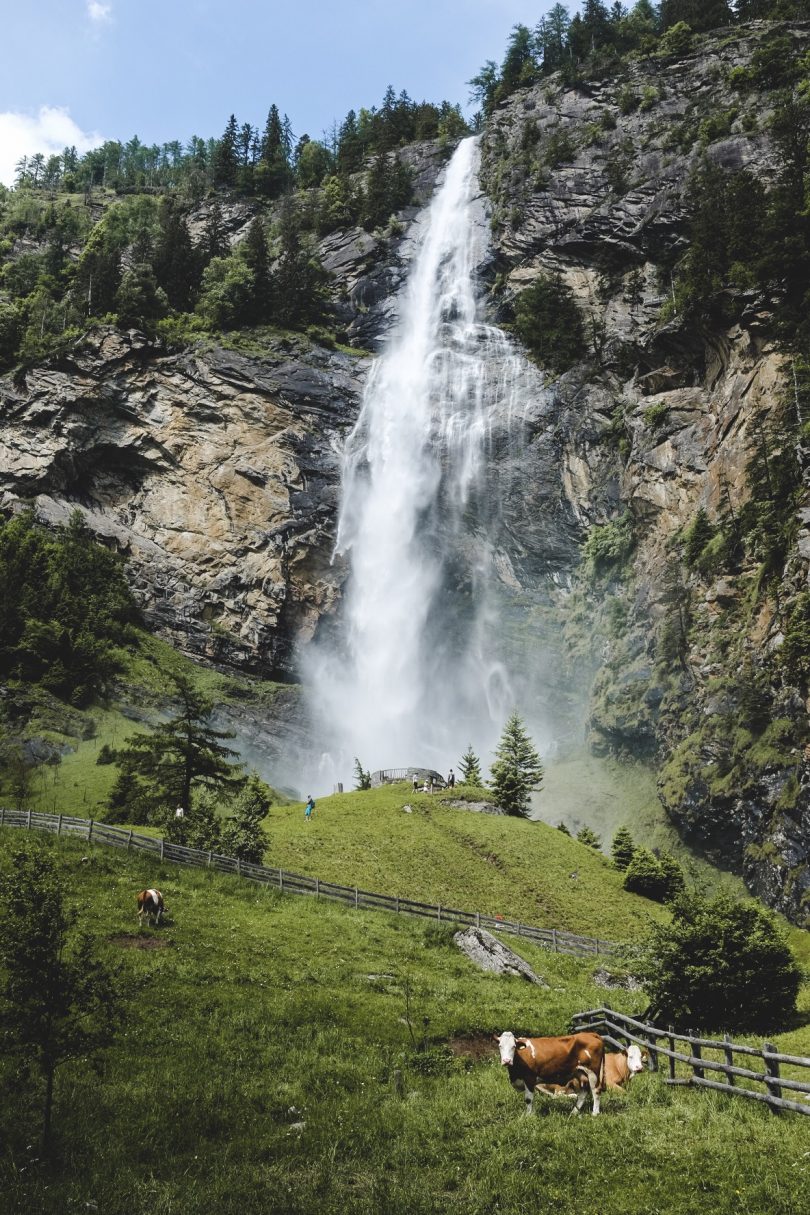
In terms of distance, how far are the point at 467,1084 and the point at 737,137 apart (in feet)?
296

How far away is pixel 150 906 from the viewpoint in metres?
19.5

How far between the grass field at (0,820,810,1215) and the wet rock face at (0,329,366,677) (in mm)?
54970

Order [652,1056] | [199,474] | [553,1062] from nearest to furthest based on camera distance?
1. [553,1062]
2. [652,1056]
3. [199,474]

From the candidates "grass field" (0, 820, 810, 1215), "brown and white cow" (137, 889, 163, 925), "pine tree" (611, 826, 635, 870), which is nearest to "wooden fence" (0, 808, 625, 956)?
"brown and white cow" (137, 889, 163, 925)

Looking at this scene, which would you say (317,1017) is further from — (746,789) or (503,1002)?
(746,789)

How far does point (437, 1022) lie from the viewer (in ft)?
51.2

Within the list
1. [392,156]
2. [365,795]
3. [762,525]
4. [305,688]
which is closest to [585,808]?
[365,795]

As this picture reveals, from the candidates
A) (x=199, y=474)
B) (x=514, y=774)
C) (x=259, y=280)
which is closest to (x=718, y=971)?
(x=514, y=774)

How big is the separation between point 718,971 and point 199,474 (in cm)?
6913

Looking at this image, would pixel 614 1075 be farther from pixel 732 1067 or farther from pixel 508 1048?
pixel 732 1067

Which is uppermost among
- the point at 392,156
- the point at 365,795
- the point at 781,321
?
the point at 392,156

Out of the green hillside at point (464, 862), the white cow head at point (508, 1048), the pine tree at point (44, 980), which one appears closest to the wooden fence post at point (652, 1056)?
the white cow head at point (508, 1048)

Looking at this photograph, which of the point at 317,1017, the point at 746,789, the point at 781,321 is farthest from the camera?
the point at 781,321

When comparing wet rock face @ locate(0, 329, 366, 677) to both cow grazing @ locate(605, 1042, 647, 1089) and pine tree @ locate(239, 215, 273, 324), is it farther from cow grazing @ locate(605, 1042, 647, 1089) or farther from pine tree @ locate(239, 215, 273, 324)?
cow grazing @ locate(605, 1042, 647, 1089)
